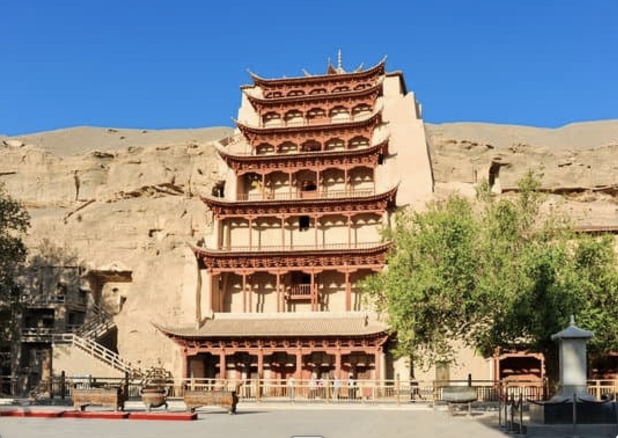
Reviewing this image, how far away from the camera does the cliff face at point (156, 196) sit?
49.1m

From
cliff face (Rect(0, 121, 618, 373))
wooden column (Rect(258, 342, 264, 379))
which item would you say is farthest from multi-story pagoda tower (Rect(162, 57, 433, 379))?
cliff face (Rect(0, 121, 618, 373))

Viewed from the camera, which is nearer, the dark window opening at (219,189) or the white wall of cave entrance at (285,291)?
the white wall of cave entrance at (285,291)

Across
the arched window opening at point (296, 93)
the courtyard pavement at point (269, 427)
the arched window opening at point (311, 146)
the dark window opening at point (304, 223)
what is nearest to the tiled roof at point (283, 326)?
the dark window opening at point (304, 223)

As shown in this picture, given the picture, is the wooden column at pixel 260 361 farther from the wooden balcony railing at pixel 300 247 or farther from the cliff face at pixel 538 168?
the cliff face at pixel 538 168

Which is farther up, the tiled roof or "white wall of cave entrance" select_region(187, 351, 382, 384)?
the tiled roof

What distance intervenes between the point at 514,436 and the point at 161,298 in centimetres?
3492

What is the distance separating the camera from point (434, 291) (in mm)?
30234

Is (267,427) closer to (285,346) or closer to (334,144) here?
(285,346)

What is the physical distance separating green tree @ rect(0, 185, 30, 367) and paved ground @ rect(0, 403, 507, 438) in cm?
1766

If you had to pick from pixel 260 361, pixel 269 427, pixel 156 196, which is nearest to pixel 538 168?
pixel 260 361

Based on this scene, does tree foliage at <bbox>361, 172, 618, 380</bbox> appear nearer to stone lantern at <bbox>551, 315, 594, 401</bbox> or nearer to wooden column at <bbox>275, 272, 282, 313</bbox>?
stone lantern at <bbox>551, 315, 594, 401</bbox>

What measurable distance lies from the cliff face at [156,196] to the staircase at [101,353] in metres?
2.60

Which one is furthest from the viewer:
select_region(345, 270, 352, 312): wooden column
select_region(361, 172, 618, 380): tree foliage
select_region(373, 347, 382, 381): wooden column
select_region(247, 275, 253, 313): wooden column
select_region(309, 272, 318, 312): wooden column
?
select_region(247, 275, 253, 313): wooden column

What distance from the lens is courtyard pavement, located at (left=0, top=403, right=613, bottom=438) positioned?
58.9 feet
